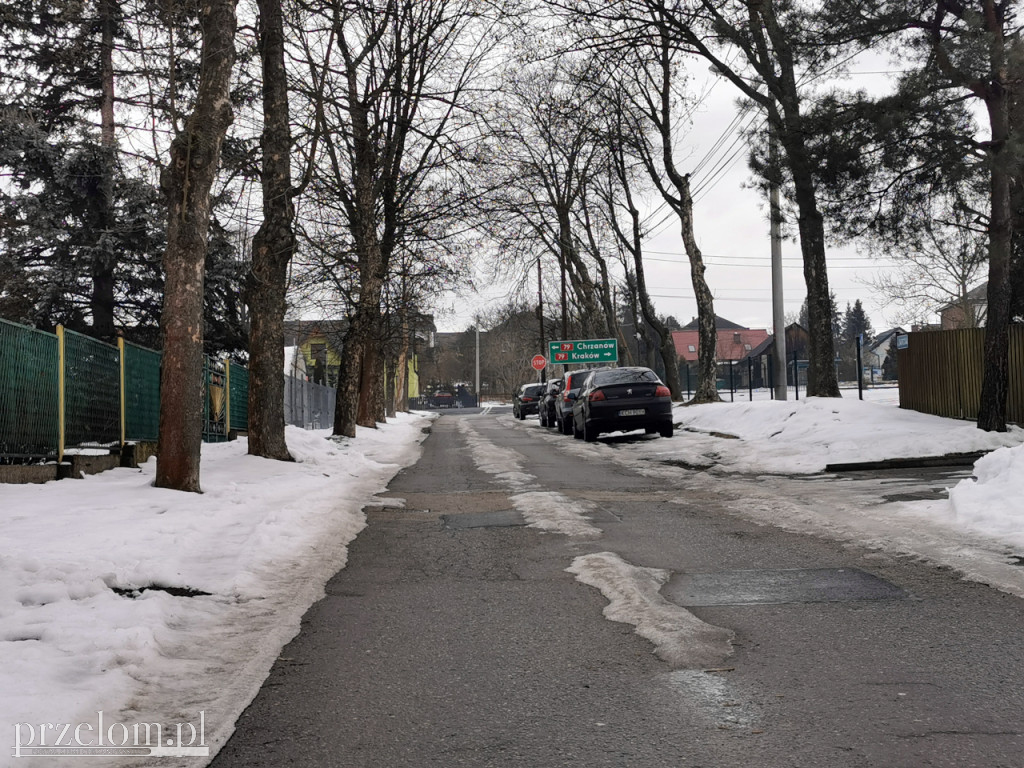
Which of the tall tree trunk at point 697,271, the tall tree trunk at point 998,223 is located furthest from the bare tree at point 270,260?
the tall tree trunk at point 697,271

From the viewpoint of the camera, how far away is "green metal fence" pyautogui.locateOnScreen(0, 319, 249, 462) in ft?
31.1

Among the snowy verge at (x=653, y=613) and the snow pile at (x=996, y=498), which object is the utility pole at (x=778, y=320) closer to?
the snow pile at (x=996, y=498)

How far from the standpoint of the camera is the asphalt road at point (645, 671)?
3.00 metres

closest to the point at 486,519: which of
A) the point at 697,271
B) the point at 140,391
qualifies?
the point at 140,391

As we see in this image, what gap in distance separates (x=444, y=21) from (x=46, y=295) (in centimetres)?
1105

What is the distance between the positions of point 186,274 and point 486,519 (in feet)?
13.5

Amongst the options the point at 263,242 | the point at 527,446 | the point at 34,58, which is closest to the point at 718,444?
the point at 527,446

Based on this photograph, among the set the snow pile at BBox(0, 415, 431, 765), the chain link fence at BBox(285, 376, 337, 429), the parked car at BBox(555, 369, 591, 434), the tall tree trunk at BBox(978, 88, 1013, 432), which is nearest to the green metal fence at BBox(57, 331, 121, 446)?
the snow pile at BBox(0, 415, 431, 765)

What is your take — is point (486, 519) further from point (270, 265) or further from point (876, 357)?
point (876, 357)

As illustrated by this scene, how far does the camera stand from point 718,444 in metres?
17.4

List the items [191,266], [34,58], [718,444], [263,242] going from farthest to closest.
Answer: [34,58] → [718,444] → [263,242] → [191,266]

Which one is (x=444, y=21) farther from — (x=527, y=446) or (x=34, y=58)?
(x=34, y=58)

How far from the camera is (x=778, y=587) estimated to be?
17.5ft

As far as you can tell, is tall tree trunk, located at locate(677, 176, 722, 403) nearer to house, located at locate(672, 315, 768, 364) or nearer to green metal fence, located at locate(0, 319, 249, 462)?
green metal fence, located at locate(0, 319, 249, 462)
